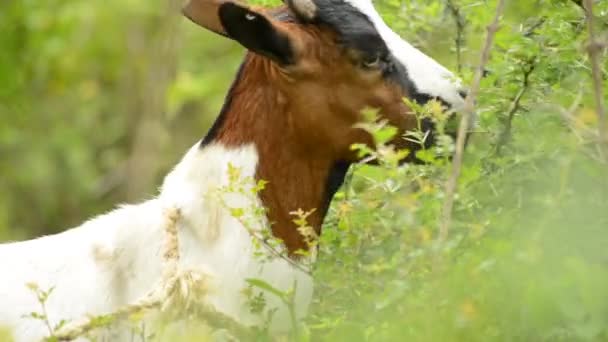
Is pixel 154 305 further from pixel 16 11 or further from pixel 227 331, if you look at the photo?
pixel 16 11

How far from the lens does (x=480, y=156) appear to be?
6.12m

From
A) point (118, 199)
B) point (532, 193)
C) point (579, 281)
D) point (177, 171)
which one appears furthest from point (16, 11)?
point (579, 281)

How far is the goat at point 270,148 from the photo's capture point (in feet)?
20.0

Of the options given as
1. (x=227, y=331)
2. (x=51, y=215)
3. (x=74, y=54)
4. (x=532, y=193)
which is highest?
(x=532, y=193)

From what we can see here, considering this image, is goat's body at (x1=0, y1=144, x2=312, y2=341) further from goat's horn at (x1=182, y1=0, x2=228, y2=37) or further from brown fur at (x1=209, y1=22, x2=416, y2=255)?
goat's horn at (x1=182, y1=0, x2=228, y2=37)

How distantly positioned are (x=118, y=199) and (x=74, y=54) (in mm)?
1932

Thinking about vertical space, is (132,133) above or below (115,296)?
below

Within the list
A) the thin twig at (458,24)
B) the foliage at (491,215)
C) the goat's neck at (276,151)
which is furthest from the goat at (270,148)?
the thin twig at (458,24)

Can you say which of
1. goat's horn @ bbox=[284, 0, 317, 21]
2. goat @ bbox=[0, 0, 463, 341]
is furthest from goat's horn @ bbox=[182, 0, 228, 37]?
goat's horn @ bbox=[284, 0, 317, 21]

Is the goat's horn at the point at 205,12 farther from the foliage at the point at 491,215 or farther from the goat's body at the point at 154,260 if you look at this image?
the foliage at the point at 491,215

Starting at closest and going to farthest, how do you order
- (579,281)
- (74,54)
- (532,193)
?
(579,281), (532,193), (74,54)

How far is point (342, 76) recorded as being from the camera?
625 centimetres

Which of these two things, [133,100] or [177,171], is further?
[133,100]

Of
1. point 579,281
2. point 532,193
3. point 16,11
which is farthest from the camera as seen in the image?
point 16,11
